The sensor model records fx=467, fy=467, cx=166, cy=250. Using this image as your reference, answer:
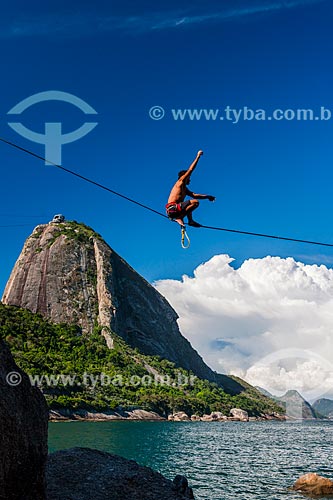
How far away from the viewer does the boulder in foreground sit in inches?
1129

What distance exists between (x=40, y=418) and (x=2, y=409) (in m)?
1.79

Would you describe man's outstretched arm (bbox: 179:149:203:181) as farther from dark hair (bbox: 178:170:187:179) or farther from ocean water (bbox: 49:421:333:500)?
ocean water (bbox: 49:421:333:500)

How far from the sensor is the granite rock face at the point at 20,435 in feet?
35.3

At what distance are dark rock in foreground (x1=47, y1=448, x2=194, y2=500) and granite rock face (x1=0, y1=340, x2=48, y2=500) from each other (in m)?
3.68

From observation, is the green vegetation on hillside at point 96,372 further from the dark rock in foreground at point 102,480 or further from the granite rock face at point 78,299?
the dark rock in foreground at point 102,480

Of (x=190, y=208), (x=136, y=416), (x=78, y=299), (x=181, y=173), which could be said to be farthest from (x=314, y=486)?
(x=78, y=299)

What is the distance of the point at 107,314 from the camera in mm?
181250

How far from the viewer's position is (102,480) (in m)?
17.2

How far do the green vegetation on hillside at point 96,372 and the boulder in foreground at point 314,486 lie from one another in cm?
8473

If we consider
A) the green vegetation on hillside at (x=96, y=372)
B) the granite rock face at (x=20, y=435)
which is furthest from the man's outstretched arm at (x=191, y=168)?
the green vegetation on hillside at (x=96, y=372)

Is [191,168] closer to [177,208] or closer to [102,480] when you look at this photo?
[177,208]

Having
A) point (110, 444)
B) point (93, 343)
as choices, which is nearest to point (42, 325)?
point (93, 343)

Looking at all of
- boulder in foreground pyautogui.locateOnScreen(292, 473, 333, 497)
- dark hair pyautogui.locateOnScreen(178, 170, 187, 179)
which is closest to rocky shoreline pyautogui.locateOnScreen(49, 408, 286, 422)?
boulder in foreground pyautogui.locateOnScreen(292, 473, 333, 497)

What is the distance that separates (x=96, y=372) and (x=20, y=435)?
139 m
